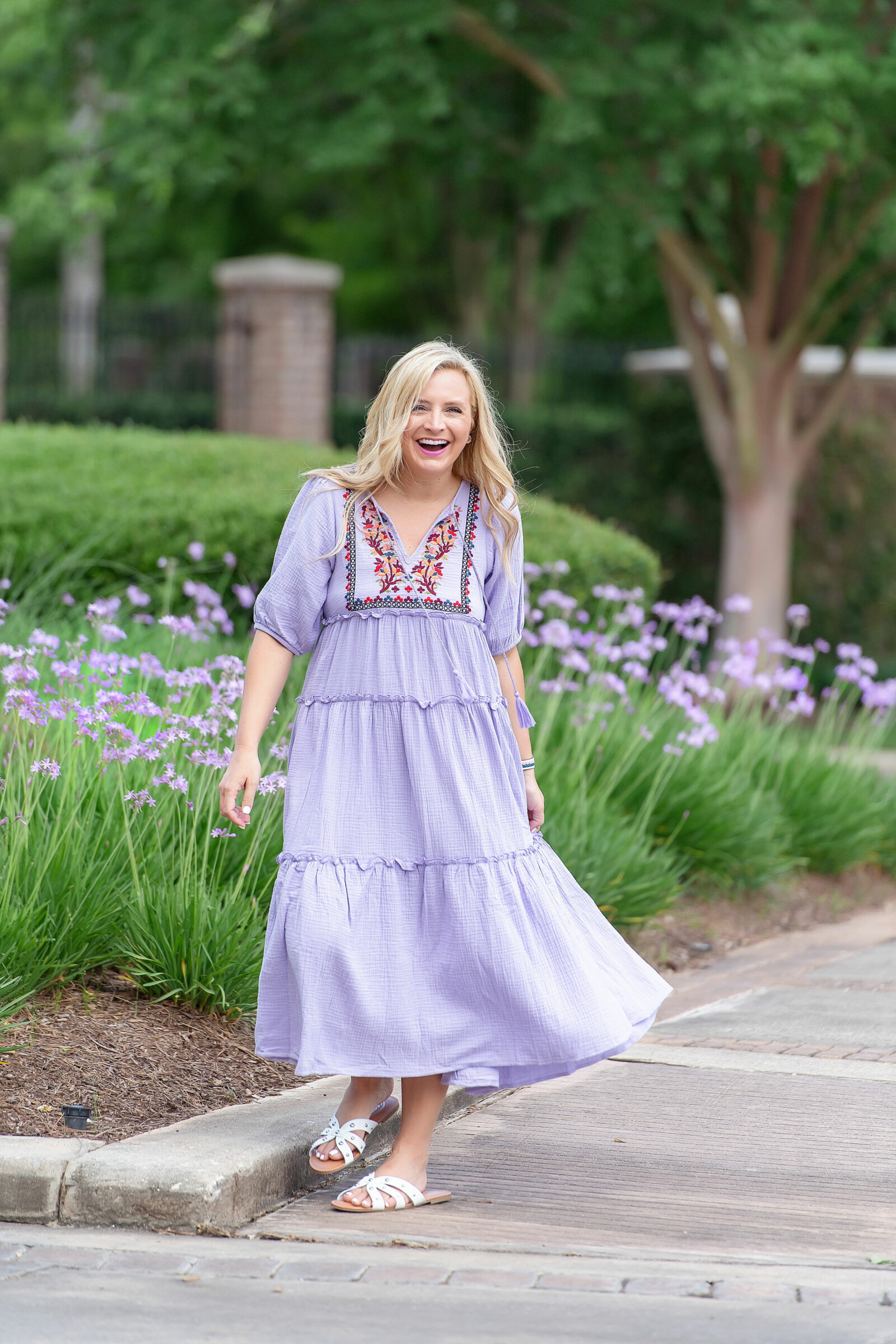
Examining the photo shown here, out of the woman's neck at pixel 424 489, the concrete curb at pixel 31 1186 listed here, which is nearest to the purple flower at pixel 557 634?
the woman's neck at pixel 424 489

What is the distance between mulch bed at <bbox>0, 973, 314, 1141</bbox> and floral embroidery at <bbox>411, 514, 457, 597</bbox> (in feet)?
4.50

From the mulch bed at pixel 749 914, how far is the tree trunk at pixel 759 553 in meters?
5.80

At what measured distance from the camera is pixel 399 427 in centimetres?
380

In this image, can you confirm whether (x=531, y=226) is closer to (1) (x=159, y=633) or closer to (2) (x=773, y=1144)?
(1) (x=159, y=633)

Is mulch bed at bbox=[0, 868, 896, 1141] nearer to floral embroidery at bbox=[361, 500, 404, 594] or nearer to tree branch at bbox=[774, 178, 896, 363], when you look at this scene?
floral embroidery at bbox=[361, 500, 404, 594]

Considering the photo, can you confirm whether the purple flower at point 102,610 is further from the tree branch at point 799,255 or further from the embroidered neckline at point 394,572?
the tree branch at point 799,255

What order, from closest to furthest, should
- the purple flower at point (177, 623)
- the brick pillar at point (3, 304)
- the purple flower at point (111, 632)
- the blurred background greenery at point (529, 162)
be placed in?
the purple flower at point (177, 623), the purple flower at point (111, 632), the blurred background greenery at point (529, 162), the brick pillar at point (3, 304)

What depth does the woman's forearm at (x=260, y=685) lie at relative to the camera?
3.79 m

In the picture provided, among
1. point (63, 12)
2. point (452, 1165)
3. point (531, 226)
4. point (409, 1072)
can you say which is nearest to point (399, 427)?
point (409, 1072)

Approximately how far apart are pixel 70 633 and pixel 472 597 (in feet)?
10.1

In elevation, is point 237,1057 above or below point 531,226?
below

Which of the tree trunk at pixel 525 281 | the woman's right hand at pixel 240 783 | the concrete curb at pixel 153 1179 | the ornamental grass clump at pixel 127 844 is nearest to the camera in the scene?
the concrete curb at pixel 153 1179

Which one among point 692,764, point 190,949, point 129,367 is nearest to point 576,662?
point 692,764

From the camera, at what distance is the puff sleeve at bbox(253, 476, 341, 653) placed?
12.7 ft
